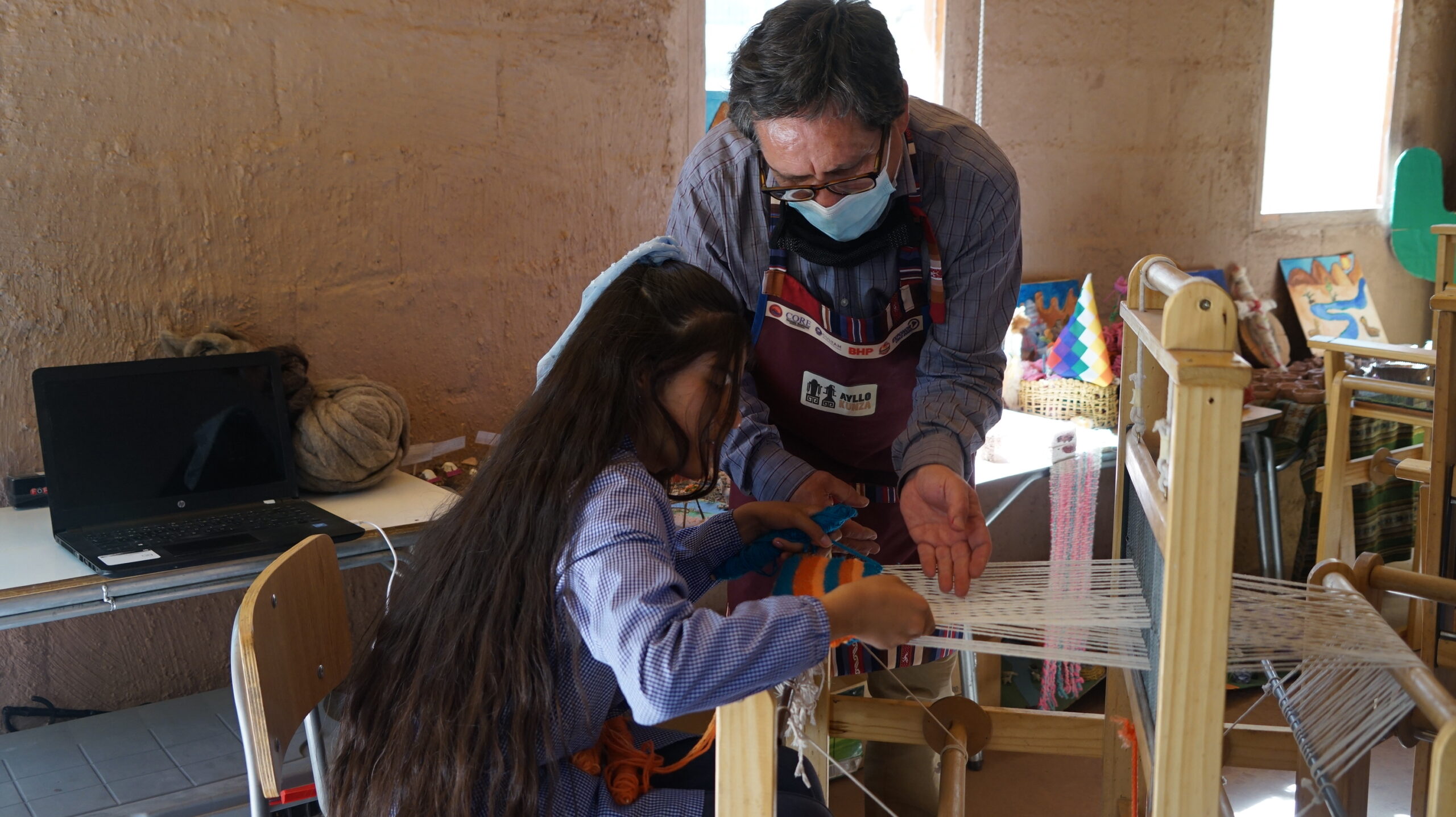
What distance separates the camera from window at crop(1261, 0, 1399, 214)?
3.86m

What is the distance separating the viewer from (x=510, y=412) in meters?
2.42

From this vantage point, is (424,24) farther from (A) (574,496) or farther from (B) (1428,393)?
(B) (1428,393)

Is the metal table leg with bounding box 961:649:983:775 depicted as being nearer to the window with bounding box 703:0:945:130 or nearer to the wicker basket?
the wicker basket

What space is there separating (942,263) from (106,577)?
4.00 ft

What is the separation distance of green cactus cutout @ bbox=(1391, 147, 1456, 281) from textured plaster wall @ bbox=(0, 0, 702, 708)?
3.06 meters

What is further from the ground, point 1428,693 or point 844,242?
point 844,242

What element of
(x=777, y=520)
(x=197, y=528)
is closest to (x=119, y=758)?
(x=197, y=528)

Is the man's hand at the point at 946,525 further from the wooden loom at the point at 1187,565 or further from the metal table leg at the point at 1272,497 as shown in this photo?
the metal table leg at the point at 1272,497

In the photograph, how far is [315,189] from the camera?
80.9 inches

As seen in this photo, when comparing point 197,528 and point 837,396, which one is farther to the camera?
point 197,528

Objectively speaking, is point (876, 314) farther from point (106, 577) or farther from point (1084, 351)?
point (1084, 351)

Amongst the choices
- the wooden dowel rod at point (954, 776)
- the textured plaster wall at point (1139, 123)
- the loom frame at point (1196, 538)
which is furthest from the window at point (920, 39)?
the loom frame at point (1196, 538)

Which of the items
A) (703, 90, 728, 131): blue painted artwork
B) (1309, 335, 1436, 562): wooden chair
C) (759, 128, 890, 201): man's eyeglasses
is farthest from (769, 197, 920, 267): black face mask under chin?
(1309, 335, 1436, 562): wooden chair

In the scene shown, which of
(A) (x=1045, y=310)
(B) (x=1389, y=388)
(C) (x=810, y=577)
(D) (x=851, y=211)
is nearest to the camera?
(C) (x=810, y=577)
